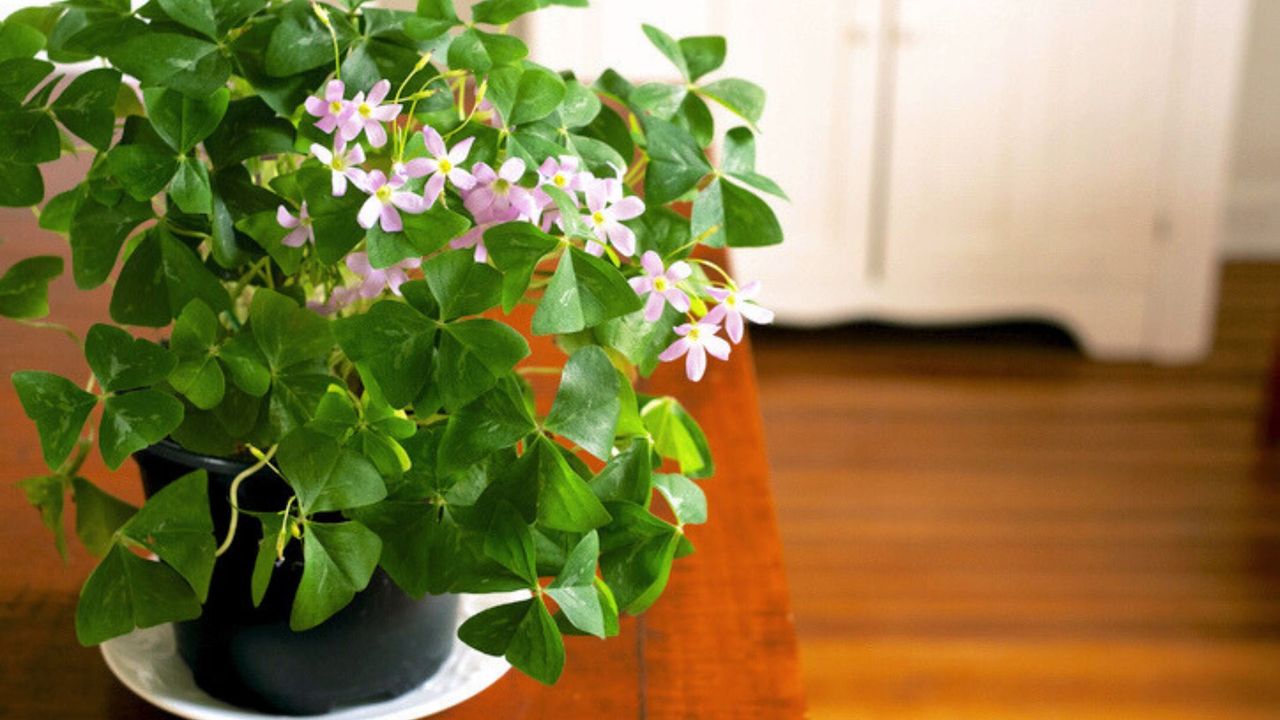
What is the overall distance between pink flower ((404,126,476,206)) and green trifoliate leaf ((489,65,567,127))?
0.03 meters

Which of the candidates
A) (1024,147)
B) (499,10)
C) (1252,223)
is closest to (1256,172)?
(1252,223)

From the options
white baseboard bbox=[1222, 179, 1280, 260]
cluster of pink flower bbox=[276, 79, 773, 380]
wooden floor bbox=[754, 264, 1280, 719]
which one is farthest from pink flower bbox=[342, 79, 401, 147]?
white baseboard bbox=[1222, 179, 1280, 260]

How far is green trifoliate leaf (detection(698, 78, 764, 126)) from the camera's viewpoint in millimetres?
652

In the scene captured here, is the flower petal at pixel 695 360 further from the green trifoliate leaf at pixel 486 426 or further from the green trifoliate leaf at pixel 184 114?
the green trifoliate leaf at pixel 184 114

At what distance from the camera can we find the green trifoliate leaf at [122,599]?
0.56 m

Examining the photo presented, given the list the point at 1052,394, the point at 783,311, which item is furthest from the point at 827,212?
the point at 1052,394

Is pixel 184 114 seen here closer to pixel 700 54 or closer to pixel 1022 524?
pixel 700 54

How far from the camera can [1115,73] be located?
9.93ft

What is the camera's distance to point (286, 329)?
0.54 meters

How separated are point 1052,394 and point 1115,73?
0.64 meters

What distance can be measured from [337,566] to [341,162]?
0.46 feet

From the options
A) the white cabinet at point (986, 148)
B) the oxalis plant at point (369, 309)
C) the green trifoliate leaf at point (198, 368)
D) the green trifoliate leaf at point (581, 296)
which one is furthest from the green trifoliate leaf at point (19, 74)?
the white cabinet at point (986, 148)

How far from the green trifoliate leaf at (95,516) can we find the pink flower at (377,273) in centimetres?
17

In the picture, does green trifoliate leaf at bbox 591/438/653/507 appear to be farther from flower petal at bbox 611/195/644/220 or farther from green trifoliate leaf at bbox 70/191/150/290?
green trifoliate leaf at bbox 70/191/150/290
